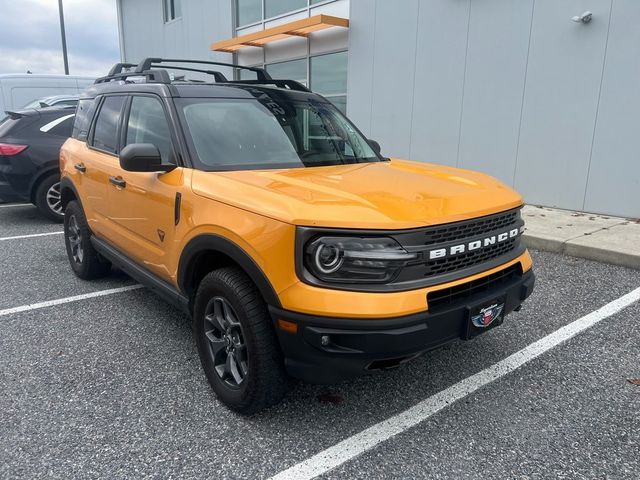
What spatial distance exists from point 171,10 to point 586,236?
1656 cm

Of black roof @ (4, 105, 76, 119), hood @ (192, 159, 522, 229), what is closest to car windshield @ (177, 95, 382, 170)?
hood @ (192, 159, 522, 229)

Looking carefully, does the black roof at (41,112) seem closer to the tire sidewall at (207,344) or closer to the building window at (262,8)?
the tire sidewall at (207,344)

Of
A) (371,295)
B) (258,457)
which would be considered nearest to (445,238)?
(371,295)

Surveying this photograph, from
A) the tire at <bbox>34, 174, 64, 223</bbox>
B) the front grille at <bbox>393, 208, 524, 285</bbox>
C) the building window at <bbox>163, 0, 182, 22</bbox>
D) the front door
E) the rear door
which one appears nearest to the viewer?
the front grille at <bbox>393, 208, 524, 285</bbox>

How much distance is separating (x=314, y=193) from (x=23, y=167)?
6419mm

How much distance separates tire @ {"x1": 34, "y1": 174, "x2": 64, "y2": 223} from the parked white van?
623 centimetres

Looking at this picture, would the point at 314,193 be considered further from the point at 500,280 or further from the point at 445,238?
the point at 500,280

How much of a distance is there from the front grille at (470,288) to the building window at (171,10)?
1746 centimetres

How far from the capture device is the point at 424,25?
359 inches

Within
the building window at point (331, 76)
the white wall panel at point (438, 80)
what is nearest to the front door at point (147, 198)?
the white wall panel at point (438, 80)

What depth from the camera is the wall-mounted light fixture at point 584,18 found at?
6.88 m

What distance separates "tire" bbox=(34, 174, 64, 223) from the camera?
7.37 m

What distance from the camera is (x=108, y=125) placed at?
4184 mm

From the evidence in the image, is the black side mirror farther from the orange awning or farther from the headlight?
the orange awning
